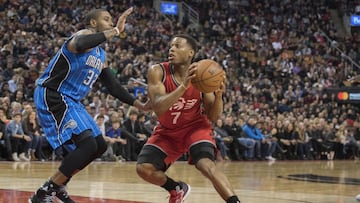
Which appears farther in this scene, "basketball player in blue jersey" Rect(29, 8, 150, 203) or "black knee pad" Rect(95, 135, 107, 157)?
"black knee pad" Rect(95, 135, 107, 157)

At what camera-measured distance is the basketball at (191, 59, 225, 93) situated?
221 inches

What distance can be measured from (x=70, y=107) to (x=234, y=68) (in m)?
18.4

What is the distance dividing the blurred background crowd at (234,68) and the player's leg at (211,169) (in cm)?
608

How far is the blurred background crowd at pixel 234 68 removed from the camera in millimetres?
15406

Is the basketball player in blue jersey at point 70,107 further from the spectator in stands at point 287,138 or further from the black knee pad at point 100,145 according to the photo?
the spectator in stands at point 287,138

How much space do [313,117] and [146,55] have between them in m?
5.59

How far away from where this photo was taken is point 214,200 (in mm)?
7473

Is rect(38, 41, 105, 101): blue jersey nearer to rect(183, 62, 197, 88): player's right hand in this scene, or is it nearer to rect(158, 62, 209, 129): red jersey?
rect(158, 62, 209, 129): red jersey

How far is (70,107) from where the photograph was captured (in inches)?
232

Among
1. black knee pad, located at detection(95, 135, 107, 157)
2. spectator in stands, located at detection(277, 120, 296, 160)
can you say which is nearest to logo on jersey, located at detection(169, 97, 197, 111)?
black knee pad, located at detection(95, 135, 107, 157)

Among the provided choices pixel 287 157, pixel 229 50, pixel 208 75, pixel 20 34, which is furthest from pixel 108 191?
pixel 229 50

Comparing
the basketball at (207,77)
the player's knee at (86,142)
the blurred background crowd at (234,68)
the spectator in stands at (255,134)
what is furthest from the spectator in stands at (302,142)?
the player's knee at (86,142)

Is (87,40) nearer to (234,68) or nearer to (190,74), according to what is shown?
(190,74)

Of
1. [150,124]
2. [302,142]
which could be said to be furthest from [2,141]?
[302,142]
